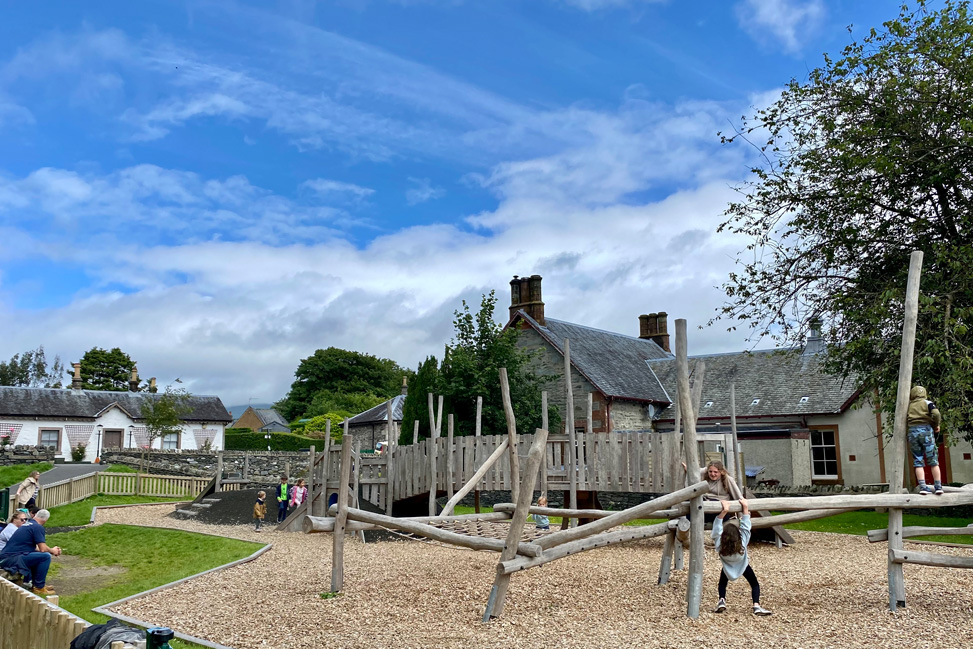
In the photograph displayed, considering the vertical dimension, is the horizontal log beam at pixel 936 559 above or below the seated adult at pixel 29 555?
above

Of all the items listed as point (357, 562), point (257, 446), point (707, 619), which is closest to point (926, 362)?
point (707, 619)

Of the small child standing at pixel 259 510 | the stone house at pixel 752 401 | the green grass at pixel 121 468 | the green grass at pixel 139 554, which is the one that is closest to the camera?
the green grass at pixel 139 554

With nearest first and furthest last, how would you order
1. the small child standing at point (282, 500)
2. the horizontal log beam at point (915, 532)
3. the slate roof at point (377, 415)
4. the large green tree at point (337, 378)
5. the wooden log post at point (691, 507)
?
1. the wooden log post at point (691, 507)
2. the horizontal log beam at point (915, 532)
3. the small child standing at point (282, 500)
4. the slate roof at point (377, 415)
5. the large green tree at point (337, 378)

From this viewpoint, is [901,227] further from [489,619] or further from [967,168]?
[489,619]

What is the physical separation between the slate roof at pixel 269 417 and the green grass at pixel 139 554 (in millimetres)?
65073

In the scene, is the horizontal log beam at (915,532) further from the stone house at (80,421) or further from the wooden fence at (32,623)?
the stone house at (80,421)

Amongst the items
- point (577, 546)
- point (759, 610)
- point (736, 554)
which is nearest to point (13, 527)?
point (577, 546)

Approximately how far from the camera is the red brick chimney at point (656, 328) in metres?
41.4

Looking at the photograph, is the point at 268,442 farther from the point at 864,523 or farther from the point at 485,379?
the point at 864,523

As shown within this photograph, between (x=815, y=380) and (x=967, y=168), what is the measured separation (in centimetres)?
1234

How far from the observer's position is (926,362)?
16.3 metres

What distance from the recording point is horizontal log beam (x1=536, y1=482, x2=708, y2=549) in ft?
28.1

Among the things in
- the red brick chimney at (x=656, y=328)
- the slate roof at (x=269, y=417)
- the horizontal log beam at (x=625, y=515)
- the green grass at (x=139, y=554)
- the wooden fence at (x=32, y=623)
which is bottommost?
the green grass at (x=139, y=554)

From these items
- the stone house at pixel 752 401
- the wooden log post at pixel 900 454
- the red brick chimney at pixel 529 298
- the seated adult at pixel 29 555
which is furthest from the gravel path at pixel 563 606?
the red brick chimney at pixel 529 298
